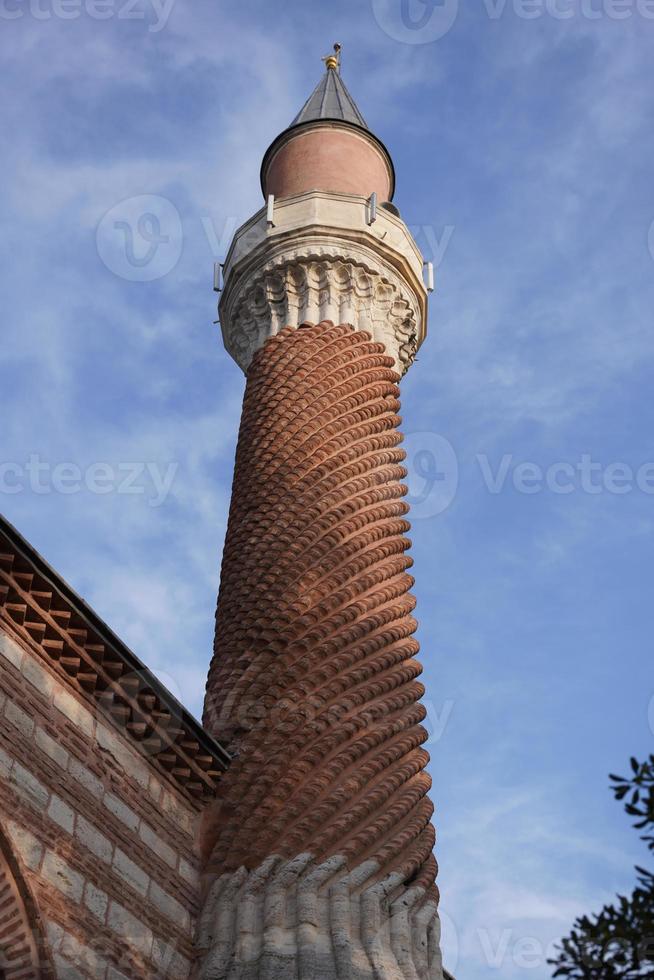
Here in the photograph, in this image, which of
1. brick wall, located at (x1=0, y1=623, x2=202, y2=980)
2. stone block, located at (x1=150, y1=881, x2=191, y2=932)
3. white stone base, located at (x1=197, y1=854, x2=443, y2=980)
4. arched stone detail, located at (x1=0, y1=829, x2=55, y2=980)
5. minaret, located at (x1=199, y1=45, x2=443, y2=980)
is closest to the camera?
arched stone detail, located at (x1=0, y1=829, x2=55, y2=980)

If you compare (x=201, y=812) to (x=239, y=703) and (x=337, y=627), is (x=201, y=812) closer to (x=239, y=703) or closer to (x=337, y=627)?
(x=239, y=703)

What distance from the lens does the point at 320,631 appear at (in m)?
8.01

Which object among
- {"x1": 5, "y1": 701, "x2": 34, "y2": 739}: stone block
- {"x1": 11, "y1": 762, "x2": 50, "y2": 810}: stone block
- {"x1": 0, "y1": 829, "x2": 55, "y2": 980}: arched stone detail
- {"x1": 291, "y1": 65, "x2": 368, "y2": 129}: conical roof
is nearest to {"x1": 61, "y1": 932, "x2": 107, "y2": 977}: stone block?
{"x1": 0, "y1": 829, "x2": 55, "y2": 980}: arched stone detail

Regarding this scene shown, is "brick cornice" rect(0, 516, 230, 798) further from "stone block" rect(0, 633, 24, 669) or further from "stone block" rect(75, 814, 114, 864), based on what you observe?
"stone block" rect(75, 814, 114, 864)

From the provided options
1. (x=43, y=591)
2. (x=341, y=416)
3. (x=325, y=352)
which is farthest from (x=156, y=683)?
(x=325, y=352)

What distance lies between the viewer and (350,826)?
7.18 meters

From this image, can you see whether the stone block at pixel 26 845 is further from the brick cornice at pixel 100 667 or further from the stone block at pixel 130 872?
the brick cornice at pixel 100 667

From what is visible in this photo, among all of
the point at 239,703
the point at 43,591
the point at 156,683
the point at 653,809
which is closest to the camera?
the point at 653,809

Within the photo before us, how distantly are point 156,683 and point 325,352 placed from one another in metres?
3.50

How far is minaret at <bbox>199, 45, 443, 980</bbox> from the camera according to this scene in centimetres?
680

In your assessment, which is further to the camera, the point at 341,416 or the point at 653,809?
the point at 341,416

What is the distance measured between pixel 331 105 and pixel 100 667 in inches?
288

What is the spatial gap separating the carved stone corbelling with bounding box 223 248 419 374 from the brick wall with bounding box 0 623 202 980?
4.27m

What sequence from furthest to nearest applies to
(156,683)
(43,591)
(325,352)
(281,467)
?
1. (325,352)
2. (281,467)
3. (156,683)
4. (43,591)
